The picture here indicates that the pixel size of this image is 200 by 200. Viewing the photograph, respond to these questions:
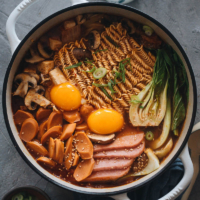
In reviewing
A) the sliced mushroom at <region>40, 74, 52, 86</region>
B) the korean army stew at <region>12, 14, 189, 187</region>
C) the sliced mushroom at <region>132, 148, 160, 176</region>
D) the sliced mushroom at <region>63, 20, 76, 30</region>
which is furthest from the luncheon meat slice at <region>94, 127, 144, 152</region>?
the sliced mushroom at <region>63, 20, 76, 30</region>

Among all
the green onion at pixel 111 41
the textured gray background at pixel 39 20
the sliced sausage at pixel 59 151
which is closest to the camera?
the sliced sausage at pixel 59 151

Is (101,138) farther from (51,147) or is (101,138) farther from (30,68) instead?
(30,68)

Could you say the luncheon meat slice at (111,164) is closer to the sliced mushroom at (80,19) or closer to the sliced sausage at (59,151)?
the sliced sausage at (59,151)

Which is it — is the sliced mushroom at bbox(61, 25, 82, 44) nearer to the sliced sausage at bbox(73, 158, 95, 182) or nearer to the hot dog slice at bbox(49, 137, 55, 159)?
the hot dog slice at bbox(49, 137, 55, 159)

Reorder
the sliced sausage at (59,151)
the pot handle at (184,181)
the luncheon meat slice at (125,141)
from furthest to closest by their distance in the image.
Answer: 1. the luncheon meat slice at (125,141)
2. the sliced sausage at (59,151)
3. the pot handle at (184,181)

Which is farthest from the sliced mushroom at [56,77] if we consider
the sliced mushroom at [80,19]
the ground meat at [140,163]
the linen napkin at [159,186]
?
the linen napkin at [159,186]

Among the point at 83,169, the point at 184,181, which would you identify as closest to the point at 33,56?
the point at 83,169

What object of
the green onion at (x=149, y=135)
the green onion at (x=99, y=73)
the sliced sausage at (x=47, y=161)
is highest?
the green onion at (x=99, y=73)

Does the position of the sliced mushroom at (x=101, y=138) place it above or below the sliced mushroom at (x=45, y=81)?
below
